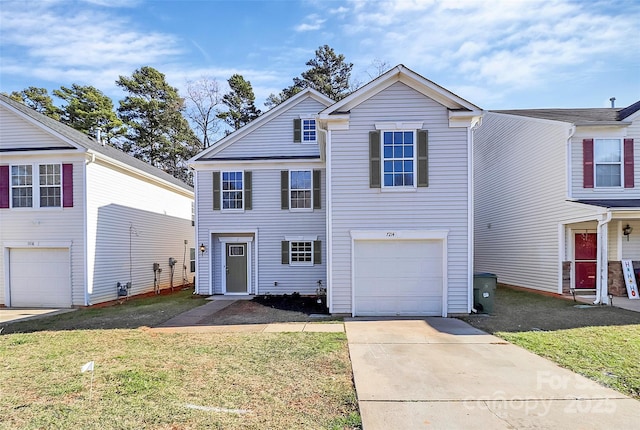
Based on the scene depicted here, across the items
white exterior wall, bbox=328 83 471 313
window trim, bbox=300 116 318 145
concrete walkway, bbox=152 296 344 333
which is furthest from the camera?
window trim, bbox=300 116 318 145

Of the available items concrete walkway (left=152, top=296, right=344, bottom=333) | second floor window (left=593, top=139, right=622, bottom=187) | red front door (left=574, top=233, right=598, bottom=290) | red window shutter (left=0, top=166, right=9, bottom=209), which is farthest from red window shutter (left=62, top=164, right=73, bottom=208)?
second floor window (left=593, top=139, right=622, bottom=187)

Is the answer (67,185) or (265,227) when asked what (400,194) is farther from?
(67,185)

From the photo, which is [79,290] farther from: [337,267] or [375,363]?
[375,363]

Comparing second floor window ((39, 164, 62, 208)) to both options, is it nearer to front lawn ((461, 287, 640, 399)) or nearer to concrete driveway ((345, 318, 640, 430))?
concrete driveway ((345, 318, 640, 430))

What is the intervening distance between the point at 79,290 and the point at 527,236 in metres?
16.4

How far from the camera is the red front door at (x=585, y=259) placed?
12336 mm

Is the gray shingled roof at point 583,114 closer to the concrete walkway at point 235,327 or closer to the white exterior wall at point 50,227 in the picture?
the concrete walkway at point 235,327

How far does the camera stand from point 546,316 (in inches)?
356

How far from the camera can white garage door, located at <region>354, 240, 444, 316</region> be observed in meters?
9.27

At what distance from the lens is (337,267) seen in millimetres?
9305

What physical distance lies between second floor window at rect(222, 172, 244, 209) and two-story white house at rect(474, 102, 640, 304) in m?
11.3

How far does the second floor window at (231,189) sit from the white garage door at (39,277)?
5.55m

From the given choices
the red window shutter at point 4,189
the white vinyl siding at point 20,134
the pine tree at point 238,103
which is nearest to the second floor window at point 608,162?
the white vinyl siding at point 20,134

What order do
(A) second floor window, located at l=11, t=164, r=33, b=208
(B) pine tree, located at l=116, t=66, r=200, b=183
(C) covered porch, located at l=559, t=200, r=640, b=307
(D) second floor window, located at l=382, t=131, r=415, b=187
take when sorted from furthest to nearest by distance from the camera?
(B) pine tree, located at l=116, t=66, r=200, b=183 < (A) second floor window, located at l=11, t=164, r=33, b=208 < (C) covered porch, located at l=559, t=200, r=640, b=307 < (D) second floor window, located at l=382, t=131, r=415, b=187
